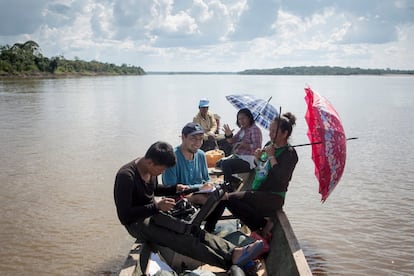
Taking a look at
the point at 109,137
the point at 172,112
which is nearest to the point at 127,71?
the point at 172,112

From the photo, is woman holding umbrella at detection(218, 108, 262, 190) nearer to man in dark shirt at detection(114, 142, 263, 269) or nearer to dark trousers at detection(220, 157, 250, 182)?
dark trousers at detection(220, 157, 250, 182)

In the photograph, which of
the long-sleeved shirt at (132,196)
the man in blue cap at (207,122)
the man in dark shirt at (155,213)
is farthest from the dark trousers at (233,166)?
the long-sleeved shirt at (132,196)

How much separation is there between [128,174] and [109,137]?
13.0m

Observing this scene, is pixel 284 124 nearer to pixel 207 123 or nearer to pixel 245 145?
pixel 245 145

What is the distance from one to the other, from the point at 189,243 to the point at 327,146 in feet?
5.54

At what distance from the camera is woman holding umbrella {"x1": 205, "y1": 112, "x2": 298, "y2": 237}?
14.3 feet

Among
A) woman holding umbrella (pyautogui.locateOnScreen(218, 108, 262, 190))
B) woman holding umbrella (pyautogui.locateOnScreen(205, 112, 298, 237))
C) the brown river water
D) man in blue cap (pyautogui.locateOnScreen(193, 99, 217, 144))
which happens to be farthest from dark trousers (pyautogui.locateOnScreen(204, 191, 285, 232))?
man in blue cap (pyautogui.locateOnScreen(193, 99, 217, 144))

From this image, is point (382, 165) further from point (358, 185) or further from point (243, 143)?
point (243, 143)

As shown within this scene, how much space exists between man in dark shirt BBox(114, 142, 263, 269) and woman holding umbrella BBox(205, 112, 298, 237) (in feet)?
2.41

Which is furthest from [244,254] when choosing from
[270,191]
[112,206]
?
[112,206]

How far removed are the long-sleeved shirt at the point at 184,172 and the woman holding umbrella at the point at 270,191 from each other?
0.53 metres

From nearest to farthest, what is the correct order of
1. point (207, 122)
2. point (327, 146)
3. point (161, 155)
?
point (161, 155) → point (327, 146) → point (207, 122)

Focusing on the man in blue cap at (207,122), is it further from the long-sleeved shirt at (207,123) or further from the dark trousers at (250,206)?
the dark trousers at (250,206)

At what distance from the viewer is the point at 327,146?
3.98 meters
